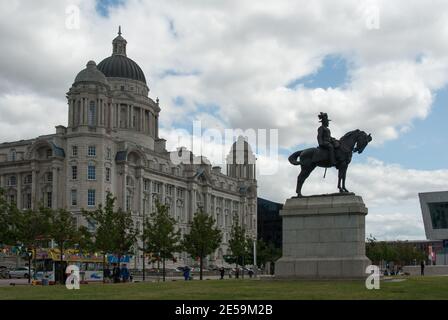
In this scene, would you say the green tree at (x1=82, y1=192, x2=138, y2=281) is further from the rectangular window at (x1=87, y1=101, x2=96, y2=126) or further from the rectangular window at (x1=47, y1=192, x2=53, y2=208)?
the rectangular window at (x1=47, y1=192, x2=53, y2=208)

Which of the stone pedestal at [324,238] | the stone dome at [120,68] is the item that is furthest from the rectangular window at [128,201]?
the stone pedestal at [324,238]

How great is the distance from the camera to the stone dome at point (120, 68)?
162m

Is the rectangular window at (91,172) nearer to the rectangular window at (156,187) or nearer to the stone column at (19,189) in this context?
the stone column at (19,189)

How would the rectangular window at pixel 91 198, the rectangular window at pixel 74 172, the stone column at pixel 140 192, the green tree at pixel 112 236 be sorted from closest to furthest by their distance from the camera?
the green tree at pixel 112 236 < the rectangular window at pixel 91 198 < the rectangular window at pixel 74 172 < the stone column at pixel 140 192

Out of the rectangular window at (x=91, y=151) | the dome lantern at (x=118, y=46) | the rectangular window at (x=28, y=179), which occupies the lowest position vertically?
the rectangular window at (x=28, y=179)

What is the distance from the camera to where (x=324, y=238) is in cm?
3847

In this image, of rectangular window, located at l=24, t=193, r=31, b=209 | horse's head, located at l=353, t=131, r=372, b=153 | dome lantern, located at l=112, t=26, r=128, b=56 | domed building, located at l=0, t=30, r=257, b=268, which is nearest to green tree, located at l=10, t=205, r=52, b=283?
domed building, located at l=0, t=30, r=257, b=268

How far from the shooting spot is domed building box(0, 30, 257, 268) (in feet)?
401

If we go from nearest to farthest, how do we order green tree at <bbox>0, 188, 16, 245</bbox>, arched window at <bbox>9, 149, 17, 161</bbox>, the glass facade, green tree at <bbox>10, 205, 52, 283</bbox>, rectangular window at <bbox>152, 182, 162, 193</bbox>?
green tree at <bbox>0, 188, 16, 245</bbox>, green tree at <bbox>10, 205, 52, 283</bbox>, the glass facade, arched window at <bbox>9, 149, 17, 161</bbox>, rectangular window at <bbox>152, 182, 162, 193</bbox>

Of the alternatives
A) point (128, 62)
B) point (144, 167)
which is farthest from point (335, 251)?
point (128, 62)

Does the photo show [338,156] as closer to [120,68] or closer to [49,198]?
[49,198]

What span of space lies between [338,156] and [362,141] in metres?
1.77

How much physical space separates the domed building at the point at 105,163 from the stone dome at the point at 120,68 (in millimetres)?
233
